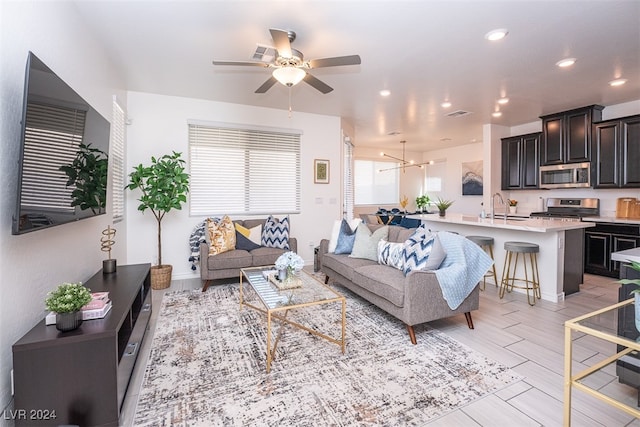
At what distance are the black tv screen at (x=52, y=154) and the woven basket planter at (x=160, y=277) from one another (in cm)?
186

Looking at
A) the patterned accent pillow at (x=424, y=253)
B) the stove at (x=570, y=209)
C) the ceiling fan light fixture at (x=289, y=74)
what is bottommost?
the patterned accent pillow at (x=424, y=253)

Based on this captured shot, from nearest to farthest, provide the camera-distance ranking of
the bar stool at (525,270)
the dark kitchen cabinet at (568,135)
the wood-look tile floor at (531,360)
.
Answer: the wood-look tile floor at (531,360), the bar stool at (525,270), the dark kitchen cabinet at (568,135)

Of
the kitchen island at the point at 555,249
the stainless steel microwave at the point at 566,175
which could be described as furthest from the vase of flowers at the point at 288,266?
the stainless steel microwave at the point at 566,175

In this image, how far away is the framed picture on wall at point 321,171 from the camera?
552cm

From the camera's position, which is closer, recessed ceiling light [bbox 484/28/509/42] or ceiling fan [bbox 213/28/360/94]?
ceiling fan [bbox 213/28/360/94]

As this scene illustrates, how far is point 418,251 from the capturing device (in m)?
2.79

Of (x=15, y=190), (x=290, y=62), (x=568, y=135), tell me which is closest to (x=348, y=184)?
(x=568, y=135)

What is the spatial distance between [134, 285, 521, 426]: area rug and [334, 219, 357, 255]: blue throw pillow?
1053mm

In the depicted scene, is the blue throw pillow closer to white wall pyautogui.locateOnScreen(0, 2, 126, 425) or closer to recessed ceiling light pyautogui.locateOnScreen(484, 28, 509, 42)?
recessed ceiling light pyautogui.locateOnScreen(484, 28, 509, 42)

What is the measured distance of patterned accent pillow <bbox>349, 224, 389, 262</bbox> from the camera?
358cm

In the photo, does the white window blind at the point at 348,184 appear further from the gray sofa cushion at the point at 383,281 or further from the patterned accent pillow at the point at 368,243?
the gray sofa cushion at the point at 383,281

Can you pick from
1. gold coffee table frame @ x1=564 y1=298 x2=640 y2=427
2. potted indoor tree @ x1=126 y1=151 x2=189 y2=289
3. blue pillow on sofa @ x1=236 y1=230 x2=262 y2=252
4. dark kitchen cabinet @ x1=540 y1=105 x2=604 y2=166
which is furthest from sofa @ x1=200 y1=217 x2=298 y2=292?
dark kitchen cabinet @ x1=540 y1=105 x2=604 y2=166

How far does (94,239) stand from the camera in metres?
2.81

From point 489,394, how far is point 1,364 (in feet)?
8.90
